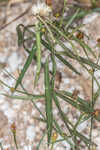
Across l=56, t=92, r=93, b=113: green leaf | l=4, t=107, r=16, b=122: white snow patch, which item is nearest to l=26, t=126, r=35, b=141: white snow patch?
l=4, t=107, r=16, b=122: white snow patch

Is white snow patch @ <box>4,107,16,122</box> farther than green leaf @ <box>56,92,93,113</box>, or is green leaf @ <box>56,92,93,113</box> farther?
white snow patch @ <box>4,107,16,122</box>

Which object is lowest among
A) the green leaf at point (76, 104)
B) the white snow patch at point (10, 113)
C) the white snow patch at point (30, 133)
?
the white snow patch at point (30, 133)

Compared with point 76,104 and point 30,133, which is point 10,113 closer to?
point 30,133

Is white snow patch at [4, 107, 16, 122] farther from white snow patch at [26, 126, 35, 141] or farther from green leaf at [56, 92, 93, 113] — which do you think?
green leaf at [56, 92, 93, 113]

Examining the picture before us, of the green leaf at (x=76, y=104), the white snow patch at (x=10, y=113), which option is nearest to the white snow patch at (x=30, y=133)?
the white snow patch at (x=10, y=113)

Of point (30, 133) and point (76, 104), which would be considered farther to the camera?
point (30, 133)

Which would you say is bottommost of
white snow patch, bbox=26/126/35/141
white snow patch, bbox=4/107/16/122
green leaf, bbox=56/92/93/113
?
white snow patch, bbox=26/126/35/141

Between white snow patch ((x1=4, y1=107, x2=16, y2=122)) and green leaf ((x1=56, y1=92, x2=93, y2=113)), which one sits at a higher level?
green leaf ((x1=56, y1=92, x2=93, y2=113))

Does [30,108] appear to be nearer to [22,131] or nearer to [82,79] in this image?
[22,131]

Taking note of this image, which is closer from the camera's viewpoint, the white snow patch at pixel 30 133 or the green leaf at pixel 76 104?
the green leaf at pixel 76 104

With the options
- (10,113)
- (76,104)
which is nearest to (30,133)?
(10,113)

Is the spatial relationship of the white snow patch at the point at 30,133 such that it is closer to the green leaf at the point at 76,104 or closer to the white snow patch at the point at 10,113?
the white snow patch at the point at 10,113
